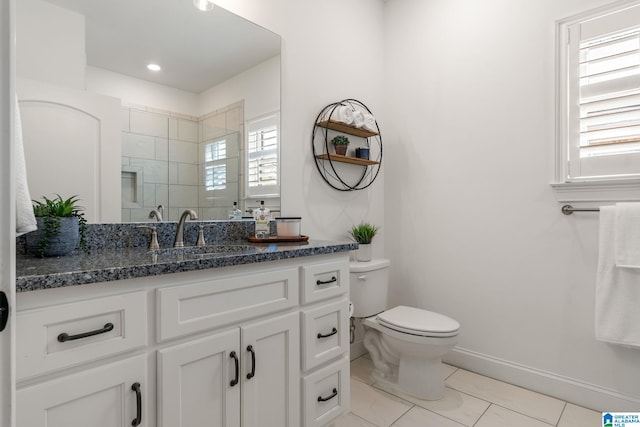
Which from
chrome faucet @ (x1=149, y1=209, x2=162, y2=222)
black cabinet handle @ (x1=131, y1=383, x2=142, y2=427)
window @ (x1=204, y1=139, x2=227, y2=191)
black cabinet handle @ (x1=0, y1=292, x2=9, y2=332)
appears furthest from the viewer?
window @ (x1=204, y1=139, x2=227, y2=191)

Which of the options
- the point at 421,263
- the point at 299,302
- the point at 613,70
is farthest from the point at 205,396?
the point at 613,70

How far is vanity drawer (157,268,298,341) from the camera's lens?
102 centimetres

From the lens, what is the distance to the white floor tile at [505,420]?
1695 millimetres

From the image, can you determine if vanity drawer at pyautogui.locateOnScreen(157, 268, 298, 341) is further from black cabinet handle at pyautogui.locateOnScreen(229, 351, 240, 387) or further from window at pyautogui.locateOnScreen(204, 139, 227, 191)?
window at pyautogui.locateOnScreen(204, 139, 227, 191)

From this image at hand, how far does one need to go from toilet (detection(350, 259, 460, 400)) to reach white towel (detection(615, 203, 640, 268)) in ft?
2.80

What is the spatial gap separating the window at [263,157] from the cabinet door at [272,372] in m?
0.82

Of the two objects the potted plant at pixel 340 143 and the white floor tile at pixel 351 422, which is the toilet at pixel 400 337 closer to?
the white floor tile at pixel 351 422

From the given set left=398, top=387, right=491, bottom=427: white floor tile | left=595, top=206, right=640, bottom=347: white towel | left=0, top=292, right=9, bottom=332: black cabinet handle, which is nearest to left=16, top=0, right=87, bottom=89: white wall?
left=0, top=292, right=9, bottom=332: black cabinet handle

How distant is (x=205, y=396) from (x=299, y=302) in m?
0.47

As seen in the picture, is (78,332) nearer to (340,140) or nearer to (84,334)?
(84,334)

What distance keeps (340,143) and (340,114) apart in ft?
0.60

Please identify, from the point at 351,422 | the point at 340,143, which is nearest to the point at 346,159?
the point at 340,143

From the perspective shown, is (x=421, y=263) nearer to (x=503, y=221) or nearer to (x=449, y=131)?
(x=503, y=221)

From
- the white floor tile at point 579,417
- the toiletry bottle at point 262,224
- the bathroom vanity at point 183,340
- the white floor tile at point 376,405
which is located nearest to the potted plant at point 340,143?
the toiletry bottle at point 262,224
